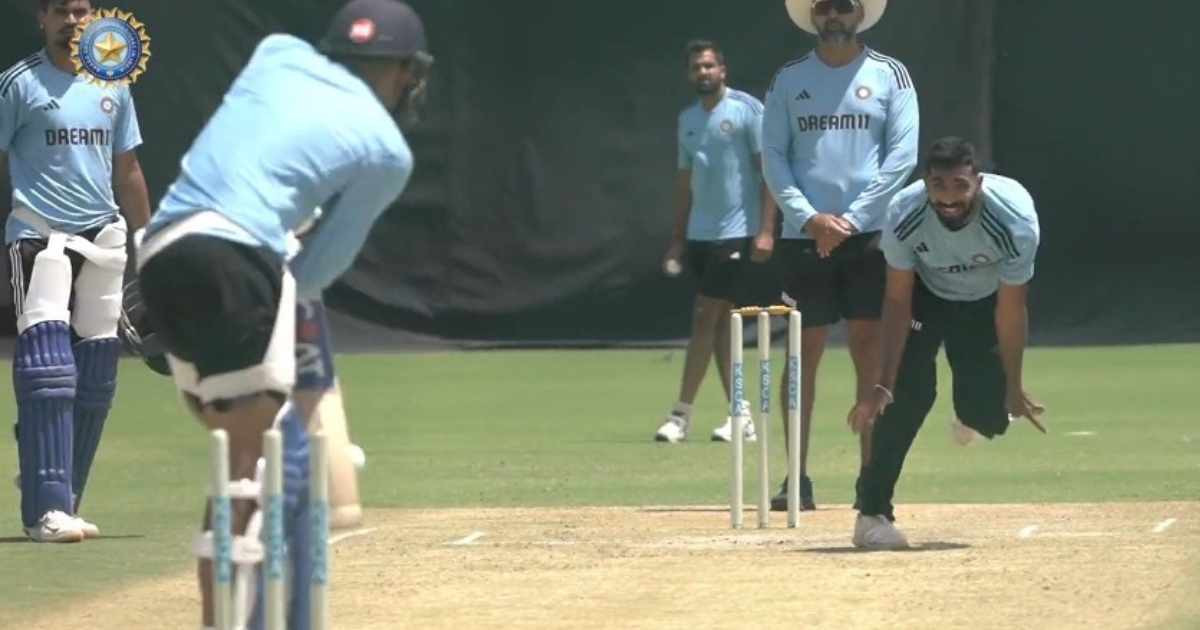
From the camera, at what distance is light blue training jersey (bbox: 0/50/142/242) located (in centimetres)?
980

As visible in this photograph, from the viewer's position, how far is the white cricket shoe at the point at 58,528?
959cm

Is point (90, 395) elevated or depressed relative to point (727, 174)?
depressed

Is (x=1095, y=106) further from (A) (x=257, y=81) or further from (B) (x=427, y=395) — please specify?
(A) (x=257, y=81)

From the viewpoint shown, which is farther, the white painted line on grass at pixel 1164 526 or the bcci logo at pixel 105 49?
the bcci logo at pixel 105 49

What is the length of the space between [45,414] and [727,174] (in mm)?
5675

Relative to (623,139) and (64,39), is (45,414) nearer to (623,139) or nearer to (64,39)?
(64,39)

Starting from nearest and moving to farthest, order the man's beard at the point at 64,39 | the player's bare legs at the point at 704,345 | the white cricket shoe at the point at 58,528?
the white cricket shoe at the point at 58,528, the man's beard at the point at 64,39, the player's bare legs at the point at 704,345

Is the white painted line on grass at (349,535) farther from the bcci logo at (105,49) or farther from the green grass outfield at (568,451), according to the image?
the bcci logo at (105,49)

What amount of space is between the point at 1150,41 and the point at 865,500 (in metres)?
11.5

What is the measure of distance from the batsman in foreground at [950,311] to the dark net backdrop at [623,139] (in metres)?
10.9

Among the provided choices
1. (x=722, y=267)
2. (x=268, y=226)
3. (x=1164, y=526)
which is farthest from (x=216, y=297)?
(x=722, y=267)

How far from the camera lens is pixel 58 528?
9.58 metres

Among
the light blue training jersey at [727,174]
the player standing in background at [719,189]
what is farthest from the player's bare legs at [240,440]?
the light blue training jersey at [727,174]

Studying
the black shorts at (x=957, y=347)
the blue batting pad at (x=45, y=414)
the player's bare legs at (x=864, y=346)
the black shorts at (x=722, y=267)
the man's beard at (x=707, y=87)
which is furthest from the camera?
the man's beard at (x=707, y=87)
